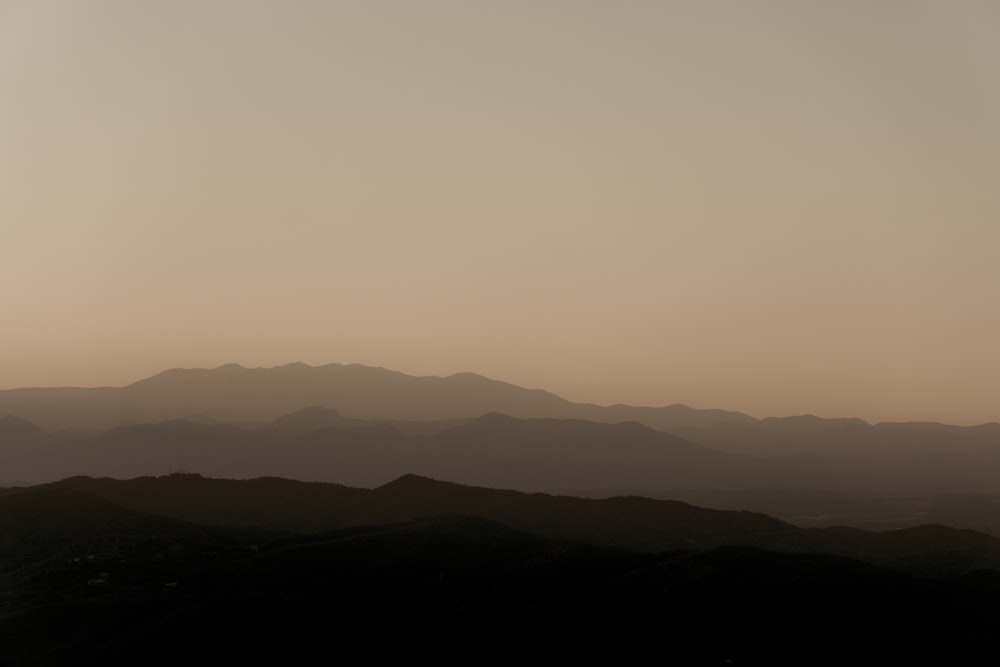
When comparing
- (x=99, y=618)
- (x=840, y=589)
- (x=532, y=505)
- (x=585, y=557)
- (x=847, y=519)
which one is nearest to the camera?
(x=99, y=618)

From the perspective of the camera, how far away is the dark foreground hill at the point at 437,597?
51.0 metres

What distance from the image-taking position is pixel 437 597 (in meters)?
59.0

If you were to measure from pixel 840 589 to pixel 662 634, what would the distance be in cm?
1244

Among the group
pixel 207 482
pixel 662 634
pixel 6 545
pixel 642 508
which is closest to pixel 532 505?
pixel 642 508

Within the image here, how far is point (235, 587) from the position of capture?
6116 centimetres

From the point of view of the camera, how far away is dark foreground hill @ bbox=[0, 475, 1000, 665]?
167ft

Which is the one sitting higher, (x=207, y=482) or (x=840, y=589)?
(x=207, y=482)

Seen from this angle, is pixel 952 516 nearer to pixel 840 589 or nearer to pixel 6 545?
pixel 840 589

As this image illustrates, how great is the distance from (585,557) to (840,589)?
14.4 meters

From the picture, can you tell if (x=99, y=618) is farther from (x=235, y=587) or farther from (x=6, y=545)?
(x=6, y=545)

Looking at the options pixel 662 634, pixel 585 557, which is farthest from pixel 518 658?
pixel 585 557

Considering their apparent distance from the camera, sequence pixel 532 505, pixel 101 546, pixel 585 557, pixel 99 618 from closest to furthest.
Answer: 1. pixel 99 618
2. pixel 585 557
3. pixel 101 546
4. pixel 532 505

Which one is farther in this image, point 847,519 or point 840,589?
point 847,519

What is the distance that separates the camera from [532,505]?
356ft
